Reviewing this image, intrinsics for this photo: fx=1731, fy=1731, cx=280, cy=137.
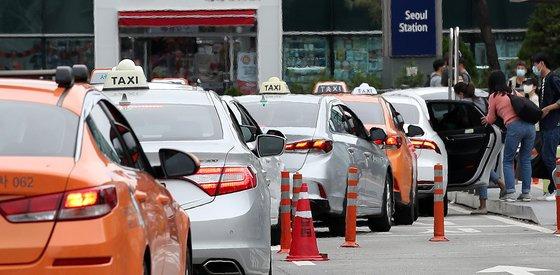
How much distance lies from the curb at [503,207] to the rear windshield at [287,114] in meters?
3.60

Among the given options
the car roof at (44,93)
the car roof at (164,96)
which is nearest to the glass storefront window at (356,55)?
the car roof at (164,96)

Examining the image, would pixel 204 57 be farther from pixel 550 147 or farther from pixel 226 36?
pixel 550 147

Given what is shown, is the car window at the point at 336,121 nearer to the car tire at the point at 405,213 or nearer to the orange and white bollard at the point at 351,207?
the orange and white bollard at the point at 351,207

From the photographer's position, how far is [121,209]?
6.64 meters

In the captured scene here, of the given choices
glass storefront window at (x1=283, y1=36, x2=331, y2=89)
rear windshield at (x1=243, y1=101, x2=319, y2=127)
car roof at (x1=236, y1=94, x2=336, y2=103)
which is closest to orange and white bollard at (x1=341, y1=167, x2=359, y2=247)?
rear windshield at (x1=243, y1=101, x2=319, y2=127)

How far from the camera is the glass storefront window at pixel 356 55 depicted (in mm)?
47125

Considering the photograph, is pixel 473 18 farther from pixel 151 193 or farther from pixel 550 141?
pixel 151 193

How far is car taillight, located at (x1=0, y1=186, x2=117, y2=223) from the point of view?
6395 millimetres

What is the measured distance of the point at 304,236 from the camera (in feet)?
47.0

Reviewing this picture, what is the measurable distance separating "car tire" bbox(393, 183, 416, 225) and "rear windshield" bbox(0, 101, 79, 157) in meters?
13.4

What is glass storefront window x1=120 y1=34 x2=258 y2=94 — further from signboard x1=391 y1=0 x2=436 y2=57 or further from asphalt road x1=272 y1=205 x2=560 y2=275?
asphalt road x1=272 y1=205 x2=560 y2=275

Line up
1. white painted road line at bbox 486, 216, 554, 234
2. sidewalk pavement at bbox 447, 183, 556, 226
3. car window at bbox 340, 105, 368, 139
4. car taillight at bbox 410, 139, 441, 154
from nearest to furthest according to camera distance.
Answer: car window at bbox 340, 105, 368, 139
white painted road line at bbox 486, 216, 554, 234
sidewalk pavement at bbox 447, 183, 556, 226
car taillight at bbox 410, 139, 441, 154

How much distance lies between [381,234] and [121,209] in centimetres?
1169

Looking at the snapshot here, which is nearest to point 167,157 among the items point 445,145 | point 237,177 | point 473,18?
point 237,177
